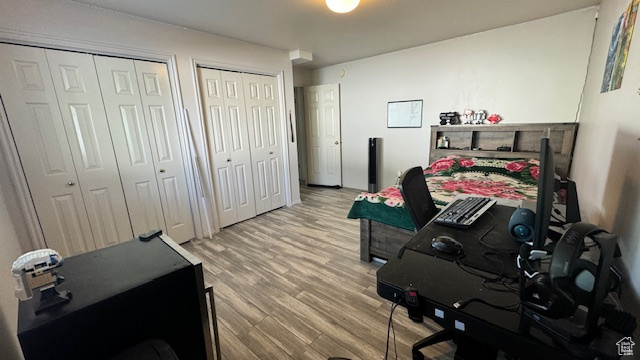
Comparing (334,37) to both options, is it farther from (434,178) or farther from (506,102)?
(506,102)

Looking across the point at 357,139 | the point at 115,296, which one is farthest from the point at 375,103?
the point at 115,296

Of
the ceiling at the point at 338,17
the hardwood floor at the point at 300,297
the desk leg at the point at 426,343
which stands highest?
the ceiling at the point at 338,17

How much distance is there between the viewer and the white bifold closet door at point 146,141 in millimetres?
2389

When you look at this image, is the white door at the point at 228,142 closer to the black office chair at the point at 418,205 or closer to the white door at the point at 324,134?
the white door at the point at 324,134

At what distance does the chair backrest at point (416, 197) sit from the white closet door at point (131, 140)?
260cm

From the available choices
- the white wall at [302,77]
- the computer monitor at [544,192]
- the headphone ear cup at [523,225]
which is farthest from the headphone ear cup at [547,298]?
the white wall at [302,77]

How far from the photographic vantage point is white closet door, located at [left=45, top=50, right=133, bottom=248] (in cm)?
212

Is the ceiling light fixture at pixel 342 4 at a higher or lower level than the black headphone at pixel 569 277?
higher

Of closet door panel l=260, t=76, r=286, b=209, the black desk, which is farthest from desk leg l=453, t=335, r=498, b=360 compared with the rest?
closet door panel l=260, t=76, r=286, b=209

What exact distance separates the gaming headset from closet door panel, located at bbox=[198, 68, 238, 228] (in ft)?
10.7

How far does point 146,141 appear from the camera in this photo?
8.54ft

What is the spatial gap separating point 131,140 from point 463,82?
4.18m

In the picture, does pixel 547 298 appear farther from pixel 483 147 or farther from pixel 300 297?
pixel 483 147

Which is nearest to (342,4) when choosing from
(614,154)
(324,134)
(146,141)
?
(614,154)
